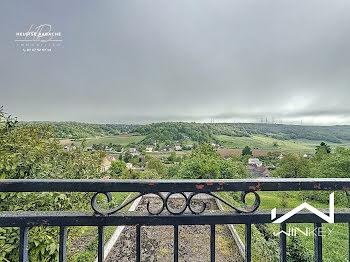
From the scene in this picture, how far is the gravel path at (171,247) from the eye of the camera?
4.71 m

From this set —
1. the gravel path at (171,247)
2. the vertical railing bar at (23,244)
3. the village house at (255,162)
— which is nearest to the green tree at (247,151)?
the village house at (255,162)

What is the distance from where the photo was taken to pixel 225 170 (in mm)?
14234

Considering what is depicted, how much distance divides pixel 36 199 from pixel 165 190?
2.26m

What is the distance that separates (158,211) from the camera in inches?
28.7

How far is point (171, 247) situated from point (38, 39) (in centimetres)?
797

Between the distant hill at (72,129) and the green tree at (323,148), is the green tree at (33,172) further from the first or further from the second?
the green tree at (323,148)

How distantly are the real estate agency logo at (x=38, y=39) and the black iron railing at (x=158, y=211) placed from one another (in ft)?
23.3

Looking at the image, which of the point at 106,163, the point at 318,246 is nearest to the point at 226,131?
the point at 106,163

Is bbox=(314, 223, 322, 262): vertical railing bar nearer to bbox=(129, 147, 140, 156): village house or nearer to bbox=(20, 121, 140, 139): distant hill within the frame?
bbox=(20, 121, 140, 139): distant hill

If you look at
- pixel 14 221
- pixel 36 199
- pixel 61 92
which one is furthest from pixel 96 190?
pixel 61 92

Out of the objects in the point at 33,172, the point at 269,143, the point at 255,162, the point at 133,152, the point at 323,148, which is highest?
the point at 33,172

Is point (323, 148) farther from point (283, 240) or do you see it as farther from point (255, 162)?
point (283, 240)

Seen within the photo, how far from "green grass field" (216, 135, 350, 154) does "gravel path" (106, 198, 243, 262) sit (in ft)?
57.5

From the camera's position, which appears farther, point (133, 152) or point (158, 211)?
point (133, 152)
